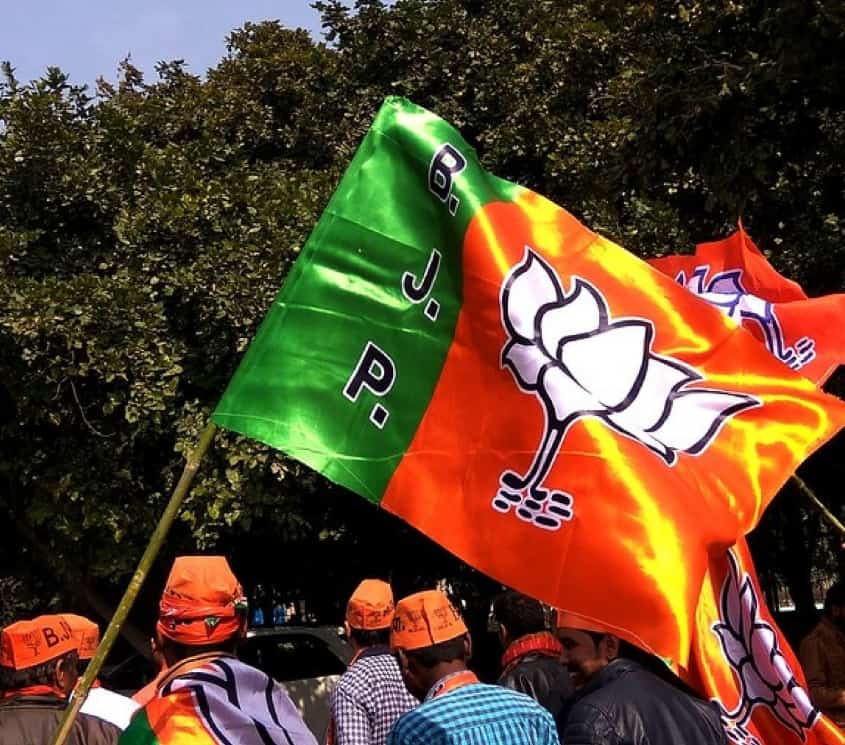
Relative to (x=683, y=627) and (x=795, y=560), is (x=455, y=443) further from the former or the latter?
(x=795, y=560)

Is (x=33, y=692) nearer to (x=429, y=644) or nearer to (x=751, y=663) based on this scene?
(x=429, y=644)

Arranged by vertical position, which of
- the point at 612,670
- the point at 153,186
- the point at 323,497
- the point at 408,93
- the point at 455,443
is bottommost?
the point at 612,670

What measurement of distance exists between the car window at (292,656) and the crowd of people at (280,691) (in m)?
6.44

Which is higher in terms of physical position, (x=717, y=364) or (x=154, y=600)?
(x=154, y=600)

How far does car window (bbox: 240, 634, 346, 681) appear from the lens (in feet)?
36.0

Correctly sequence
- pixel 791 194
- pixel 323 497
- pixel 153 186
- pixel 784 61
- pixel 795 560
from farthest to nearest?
pixel 795 560 < pixel 323 497 < pixel 153 186 < pixel 791 194 < pixel 784 61

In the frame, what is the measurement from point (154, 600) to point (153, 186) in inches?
166

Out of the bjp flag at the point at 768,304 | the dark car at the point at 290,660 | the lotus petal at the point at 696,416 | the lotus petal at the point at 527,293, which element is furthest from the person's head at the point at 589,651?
the dark car at the point at 290,660

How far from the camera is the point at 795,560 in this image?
19.1 m

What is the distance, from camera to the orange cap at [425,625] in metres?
3.79

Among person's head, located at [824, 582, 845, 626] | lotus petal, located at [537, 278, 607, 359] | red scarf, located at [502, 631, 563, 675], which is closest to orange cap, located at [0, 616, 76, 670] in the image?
red scarf, located at [502, 631, 563, 675]

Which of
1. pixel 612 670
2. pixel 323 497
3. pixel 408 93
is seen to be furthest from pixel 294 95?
pixel 612 670

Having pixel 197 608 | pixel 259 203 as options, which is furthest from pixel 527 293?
pixel 259 203

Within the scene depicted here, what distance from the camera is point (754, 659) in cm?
386
